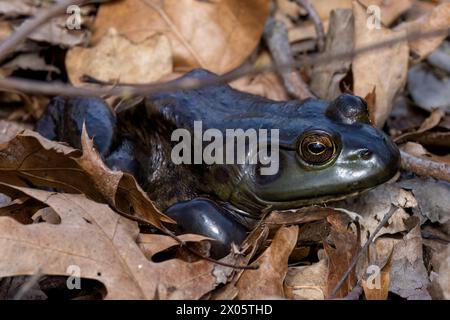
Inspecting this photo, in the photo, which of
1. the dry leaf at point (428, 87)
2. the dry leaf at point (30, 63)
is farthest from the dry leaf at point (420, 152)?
the dry leaf at point (30, 63)

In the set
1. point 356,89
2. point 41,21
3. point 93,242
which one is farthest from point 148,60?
point 41,21

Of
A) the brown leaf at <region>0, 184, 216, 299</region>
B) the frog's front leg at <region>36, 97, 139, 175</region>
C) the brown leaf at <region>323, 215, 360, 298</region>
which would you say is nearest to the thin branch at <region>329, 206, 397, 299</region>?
the brown leaf at <region>323, 215, 360, 298</region>

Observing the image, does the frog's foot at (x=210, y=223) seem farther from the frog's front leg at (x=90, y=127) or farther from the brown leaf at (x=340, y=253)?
the frog's front leg at (x=90, y=127)

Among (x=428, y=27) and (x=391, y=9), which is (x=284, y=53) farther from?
(x=428, y=27)

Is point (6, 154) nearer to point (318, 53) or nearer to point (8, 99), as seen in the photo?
point (8, 99)

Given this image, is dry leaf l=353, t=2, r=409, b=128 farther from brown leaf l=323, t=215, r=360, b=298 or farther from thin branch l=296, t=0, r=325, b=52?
brown leaf l=323, t=215, r=360, b=298
